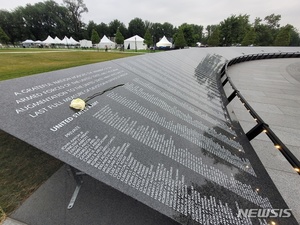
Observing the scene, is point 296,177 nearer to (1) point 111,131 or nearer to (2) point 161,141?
(2) point 161,141

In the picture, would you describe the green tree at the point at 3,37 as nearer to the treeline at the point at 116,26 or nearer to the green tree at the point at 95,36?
the treeline at the point at 116,26

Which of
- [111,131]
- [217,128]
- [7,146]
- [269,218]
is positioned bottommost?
[7,146]

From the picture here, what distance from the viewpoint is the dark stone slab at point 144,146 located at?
1.06 metres

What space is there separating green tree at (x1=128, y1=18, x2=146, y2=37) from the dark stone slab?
232 ft

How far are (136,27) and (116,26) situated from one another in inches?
338

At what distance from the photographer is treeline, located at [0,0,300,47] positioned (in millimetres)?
39469

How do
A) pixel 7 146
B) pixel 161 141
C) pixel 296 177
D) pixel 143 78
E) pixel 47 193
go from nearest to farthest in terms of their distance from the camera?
pixel 161 141, pixel 47 193, pixel 296 177, pixel 7 146, pixel 143 78

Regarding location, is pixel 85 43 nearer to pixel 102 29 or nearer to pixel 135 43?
pixel 135 43

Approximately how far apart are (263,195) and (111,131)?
4.73 ft

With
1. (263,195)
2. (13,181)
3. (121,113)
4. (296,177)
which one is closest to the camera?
(263,195)

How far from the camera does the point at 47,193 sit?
1.88 meters

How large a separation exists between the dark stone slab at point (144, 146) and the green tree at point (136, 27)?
70573 millimetres

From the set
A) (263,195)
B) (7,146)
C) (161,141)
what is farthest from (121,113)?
(7,146)

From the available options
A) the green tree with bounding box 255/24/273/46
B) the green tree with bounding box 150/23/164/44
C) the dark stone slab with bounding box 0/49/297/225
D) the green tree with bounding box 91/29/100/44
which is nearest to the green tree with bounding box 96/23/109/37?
the green tree with bounding box 150/23/164/44
